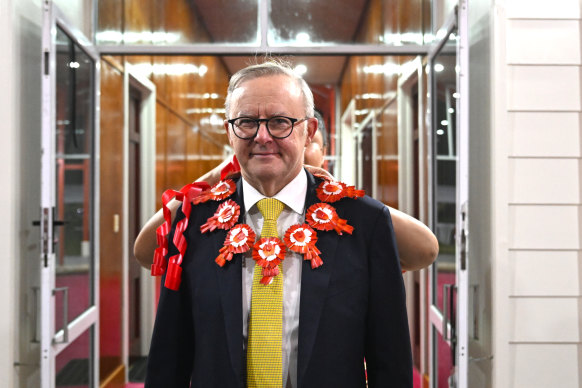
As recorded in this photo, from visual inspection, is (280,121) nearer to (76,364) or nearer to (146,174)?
(76,364)

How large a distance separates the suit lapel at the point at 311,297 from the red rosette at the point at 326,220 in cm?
2

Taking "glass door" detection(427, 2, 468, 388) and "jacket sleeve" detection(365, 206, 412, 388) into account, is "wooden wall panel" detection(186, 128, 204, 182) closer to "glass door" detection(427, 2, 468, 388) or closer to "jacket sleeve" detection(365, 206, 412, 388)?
"glass door" detection(427, 2, 468, 388)

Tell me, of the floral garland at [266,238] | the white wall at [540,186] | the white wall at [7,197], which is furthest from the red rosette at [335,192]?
the white wall at [7,197]

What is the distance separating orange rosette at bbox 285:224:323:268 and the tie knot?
0.16 feet

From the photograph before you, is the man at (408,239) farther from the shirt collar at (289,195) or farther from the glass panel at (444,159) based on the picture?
the glass panel at (444,159)

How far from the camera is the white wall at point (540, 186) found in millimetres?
2264

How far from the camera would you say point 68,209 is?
2.75m

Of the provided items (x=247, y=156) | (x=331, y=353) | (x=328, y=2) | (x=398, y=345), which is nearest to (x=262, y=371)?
(x=331, y=353)

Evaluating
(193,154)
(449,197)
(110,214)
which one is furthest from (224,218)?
(193,154)

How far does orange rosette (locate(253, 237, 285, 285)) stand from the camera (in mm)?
1041

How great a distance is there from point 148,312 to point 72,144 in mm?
2235

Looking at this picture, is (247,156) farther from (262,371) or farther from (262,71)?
(262,371)

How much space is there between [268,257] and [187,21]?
238cm

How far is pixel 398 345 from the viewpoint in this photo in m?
1.06
